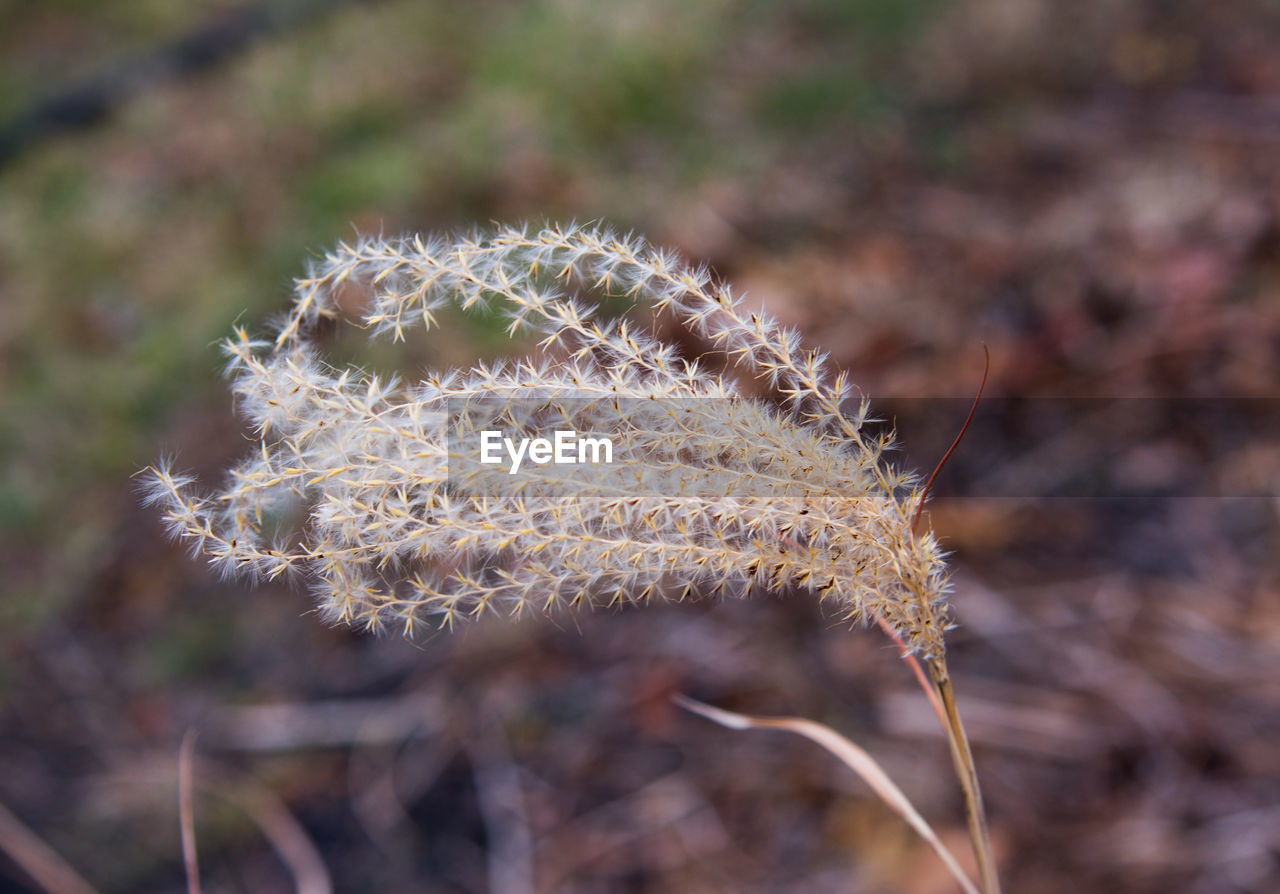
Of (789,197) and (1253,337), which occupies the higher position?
(789,197)

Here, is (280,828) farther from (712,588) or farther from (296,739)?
(712,588)

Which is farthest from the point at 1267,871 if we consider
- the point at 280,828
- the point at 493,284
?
the point at 280,828

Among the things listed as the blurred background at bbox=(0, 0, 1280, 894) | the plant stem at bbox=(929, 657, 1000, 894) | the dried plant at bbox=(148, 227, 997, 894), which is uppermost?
the blurred background at bbox=(0, 0, 1280, 894)

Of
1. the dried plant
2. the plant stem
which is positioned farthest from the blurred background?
the dried plant

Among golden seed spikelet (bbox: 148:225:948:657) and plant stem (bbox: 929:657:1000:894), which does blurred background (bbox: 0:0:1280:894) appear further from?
golden seed spikelet (bbox: 148:225:948:657)

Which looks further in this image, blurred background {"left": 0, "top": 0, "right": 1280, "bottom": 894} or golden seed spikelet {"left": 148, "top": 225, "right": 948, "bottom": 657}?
blurred background {"left": 0, "top": 0, "right": 1280, "bottom": 894}

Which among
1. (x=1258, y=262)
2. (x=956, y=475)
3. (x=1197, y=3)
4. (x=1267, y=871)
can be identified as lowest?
(x=1267, y=871)
